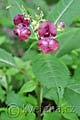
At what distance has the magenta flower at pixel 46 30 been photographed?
154 centimetres

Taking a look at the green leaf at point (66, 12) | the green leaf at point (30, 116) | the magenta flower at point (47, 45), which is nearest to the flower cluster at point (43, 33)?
the magenta flower at point (47, 45)

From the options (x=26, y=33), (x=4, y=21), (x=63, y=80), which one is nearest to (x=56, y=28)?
(x=26, y=33)

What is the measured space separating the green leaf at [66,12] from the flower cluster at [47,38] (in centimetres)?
19

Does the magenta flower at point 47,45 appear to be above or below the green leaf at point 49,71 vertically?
above

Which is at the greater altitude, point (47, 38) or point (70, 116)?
point (47, 38)

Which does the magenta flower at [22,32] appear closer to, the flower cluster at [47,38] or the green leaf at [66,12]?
the flower cluster at [47,38]

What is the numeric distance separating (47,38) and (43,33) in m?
0.03

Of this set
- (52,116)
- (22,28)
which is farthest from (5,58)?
(52,116)

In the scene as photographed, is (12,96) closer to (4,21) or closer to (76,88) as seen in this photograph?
(76,88)

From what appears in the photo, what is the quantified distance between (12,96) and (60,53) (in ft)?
1.25

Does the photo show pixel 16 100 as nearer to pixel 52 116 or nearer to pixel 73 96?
pixel 52 116

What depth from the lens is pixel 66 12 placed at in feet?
5.76

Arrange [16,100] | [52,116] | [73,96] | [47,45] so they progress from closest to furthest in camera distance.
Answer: [47,45], [73,96], [52,116], [16,100]

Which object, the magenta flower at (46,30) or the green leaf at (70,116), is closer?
the magenta flower at (46,30)
